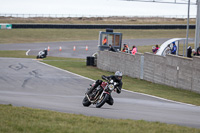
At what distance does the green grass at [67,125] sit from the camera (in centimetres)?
865

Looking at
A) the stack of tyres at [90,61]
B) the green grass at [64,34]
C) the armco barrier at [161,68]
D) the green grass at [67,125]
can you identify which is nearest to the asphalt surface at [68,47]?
the green grass at [64,34]

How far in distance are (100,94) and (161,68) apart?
34.8ft

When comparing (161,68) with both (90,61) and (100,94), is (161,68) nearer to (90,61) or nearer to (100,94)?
(100,94)

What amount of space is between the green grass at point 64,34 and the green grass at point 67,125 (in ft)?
184

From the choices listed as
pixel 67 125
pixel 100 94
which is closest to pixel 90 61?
pixel 100 94

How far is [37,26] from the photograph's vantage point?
240 ft

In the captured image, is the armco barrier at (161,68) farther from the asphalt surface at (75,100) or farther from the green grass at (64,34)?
the green grass at (64,34)

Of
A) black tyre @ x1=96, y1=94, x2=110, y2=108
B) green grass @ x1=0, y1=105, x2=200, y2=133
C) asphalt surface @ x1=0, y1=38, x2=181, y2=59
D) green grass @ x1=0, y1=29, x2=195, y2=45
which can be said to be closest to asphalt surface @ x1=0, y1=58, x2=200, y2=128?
black tyre @ x1=96, y1=94, x2=110, y2=108

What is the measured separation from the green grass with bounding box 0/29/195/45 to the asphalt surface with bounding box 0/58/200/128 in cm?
4340

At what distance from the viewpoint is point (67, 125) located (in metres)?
9.21

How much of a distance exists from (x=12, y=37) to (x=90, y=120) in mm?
60426

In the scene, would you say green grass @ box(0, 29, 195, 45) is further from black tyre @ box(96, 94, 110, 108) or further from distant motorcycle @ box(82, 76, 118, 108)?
black tyre @ box(96, 94, 110, 108)

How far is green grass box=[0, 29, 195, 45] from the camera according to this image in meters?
67.4

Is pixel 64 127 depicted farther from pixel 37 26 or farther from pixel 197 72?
pixel 37 26
